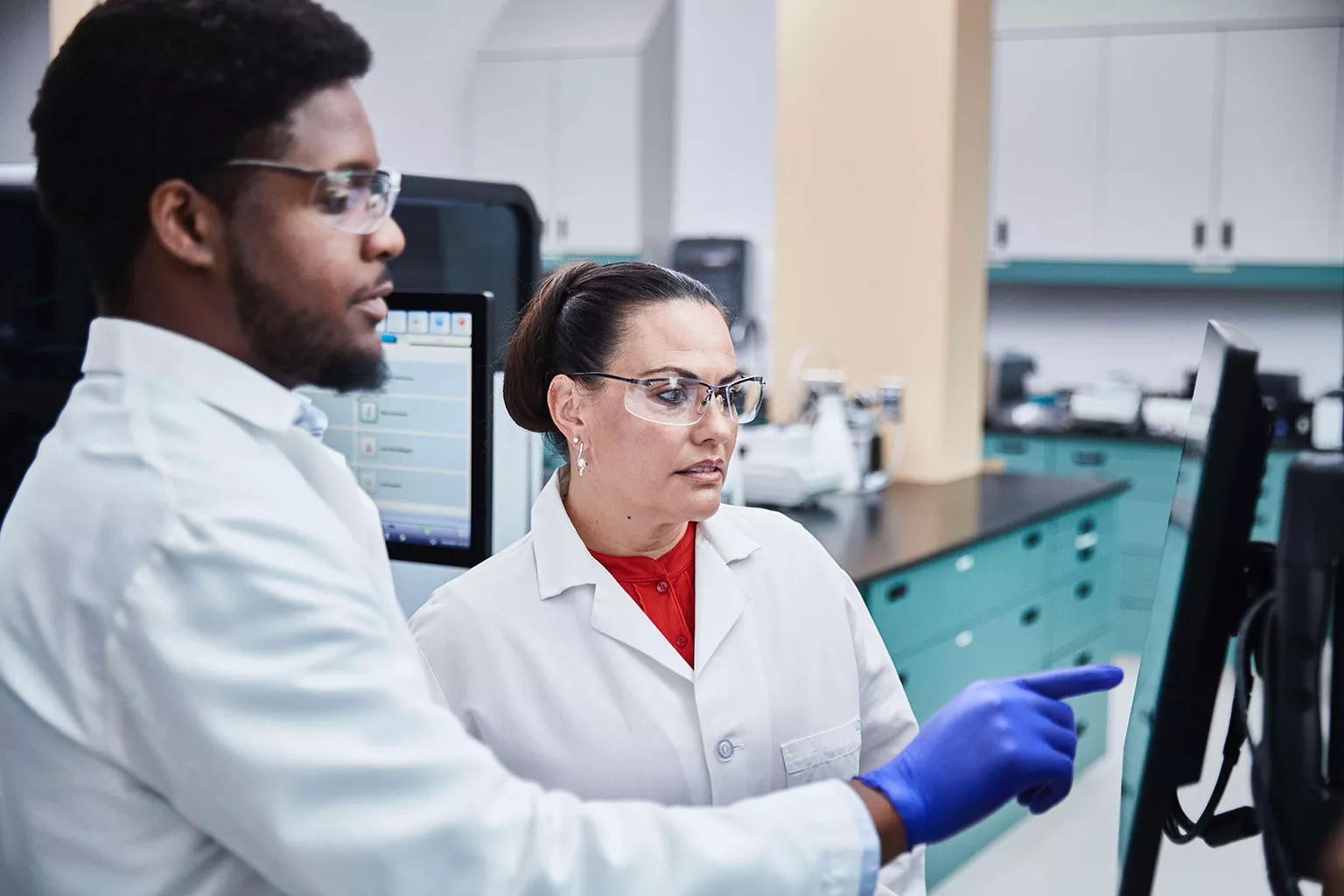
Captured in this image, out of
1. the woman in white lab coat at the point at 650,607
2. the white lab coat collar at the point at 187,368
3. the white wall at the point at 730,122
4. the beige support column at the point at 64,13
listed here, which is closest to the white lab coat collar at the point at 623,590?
the woman in white lab coat at the point at 650,607

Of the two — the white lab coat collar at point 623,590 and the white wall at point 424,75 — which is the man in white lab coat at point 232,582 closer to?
the white lab coat collar at point 623,590

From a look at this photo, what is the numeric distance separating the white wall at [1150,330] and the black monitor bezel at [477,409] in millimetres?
4548

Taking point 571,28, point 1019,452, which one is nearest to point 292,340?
point 1019,452

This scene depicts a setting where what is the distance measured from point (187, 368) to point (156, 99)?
0.16 meters

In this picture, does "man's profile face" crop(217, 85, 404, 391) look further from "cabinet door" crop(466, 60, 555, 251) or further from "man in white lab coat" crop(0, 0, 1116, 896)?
"cabinet door" crop(466, 60, 555, 251)

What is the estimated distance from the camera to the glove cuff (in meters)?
0.96

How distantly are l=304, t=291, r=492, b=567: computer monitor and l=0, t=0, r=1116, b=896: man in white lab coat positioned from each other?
67cm

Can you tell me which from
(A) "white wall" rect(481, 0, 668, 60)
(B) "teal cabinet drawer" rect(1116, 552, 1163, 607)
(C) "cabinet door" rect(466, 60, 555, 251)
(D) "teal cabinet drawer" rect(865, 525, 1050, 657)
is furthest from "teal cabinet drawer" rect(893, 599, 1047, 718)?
(A) "white wall" rect(481, 0, 668, 60)

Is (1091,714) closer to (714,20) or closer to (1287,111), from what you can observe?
(1287,111)

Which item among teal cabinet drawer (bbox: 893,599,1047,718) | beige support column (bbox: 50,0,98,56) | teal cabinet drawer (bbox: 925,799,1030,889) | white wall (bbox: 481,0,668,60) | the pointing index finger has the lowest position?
teal cabinet drawer (bbox: 925,799,1030,889)

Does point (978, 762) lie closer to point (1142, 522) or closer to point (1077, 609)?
point (1077, 609)

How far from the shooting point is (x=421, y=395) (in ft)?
5.22

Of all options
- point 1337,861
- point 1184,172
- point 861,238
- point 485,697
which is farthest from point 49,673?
point 1184,172

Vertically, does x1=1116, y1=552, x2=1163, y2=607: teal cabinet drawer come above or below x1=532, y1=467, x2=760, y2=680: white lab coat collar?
below
